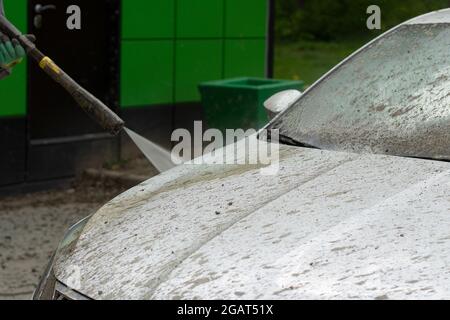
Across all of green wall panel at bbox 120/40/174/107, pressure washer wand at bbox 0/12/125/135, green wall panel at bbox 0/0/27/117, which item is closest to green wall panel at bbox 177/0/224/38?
green wall panel at bbox 120/40/174/107

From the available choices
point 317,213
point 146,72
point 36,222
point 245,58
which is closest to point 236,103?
point 146,72

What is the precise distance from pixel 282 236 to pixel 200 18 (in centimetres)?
817

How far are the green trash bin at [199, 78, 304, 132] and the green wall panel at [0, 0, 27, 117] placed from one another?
1.96m

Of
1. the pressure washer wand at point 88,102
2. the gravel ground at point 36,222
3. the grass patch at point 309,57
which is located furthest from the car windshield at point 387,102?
the grass patch at point 309,57

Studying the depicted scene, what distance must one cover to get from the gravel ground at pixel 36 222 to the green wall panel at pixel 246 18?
2.12 m

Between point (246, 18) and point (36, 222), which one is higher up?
point (246, 18)

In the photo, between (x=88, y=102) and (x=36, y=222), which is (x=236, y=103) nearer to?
(x=36, y=222)

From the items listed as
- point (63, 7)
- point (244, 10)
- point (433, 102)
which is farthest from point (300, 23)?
point (433, 102)

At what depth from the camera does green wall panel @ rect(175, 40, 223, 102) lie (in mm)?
11023

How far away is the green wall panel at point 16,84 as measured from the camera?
8.98m

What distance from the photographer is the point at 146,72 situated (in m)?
10.6

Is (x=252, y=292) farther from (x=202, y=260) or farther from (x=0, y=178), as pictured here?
(x=0, y=178)

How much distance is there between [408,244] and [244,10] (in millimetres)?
8949

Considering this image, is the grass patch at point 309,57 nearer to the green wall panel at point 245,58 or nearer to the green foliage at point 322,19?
the green foliage at point 322,19
